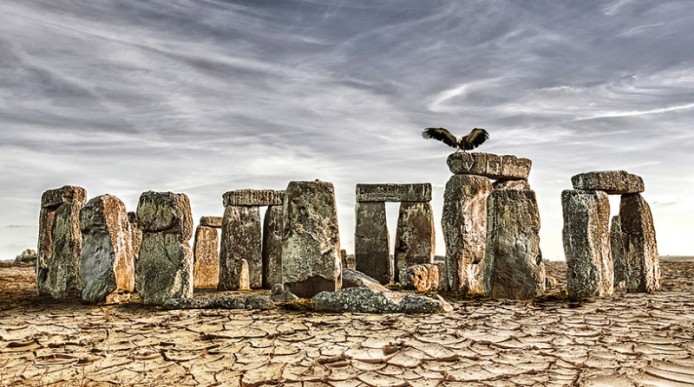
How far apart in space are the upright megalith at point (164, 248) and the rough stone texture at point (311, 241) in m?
1.39

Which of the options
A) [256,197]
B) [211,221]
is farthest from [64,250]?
[211,221]

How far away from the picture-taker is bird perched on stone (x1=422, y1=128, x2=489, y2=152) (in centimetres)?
1280

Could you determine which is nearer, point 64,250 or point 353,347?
point 353,347

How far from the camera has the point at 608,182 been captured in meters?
8.62

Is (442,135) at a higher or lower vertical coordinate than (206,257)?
higher

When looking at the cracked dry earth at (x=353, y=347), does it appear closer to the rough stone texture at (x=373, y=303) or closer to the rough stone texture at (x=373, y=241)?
the rough stone texture at (x=373, y=303)

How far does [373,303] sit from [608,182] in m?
4.43

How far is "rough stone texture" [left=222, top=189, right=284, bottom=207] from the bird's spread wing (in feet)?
13.2

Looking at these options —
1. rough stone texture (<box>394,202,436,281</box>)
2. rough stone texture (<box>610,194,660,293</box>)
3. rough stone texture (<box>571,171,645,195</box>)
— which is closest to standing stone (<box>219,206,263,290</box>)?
rough stone texture (<box>394,202,436,281</box>)

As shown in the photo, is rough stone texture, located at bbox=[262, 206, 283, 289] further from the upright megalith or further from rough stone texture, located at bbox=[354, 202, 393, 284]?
the upright megalith

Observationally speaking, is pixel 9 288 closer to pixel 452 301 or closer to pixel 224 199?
pixel 224 199

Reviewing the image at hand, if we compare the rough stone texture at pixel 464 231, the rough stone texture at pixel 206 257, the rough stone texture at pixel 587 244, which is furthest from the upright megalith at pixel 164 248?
the rough stone texture at pixel 587 244

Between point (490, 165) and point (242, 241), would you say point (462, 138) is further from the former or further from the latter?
point (242, 241)

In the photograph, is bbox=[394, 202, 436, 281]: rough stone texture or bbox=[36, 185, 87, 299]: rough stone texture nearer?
bbox=[36, 185, 87, 299]: rough stone texture
